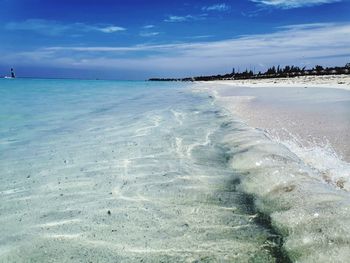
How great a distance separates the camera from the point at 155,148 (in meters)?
5.67

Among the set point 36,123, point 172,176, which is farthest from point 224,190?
point 36,123

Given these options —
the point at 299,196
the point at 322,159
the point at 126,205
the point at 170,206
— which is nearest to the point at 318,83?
the point at 322,159

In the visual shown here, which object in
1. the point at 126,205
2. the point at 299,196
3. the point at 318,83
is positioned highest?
the point at 318,83

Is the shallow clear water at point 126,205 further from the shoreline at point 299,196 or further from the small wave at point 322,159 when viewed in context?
the small wave at point 322,159

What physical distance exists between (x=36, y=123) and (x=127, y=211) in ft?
24.1

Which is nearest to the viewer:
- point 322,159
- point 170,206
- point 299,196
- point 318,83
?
point 299,196

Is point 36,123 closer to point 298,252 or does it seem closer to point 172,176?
point 172,176

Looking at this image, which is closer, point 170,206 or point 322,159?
point 170,206

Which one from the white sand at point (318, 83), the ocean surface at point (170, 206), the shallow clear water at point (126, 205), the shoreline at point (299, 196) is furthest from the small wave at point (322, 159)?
the white sand at point (318, 83)

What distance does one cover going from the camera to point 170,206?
3.12 metres

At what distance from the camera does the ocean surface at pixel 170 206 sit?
7.48 feet

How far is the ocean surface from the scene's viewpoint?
228 centimetres

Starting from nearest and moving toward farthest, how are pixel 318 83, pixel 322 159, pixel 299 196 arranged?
pixel 299 196 → pixel 322 159 → pixel 318 83

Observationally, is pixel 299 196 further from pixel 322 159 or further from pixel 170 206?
pixel 322 159
